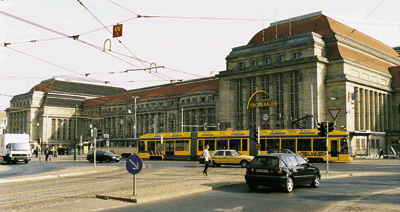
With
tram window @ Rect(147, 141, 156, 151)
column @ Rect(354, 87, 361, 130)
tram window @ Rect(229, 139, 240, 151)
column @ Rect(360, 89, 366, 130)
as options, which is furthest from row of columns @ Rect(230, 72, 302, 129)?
tram window @ Rect(229, 139, 240, 151)

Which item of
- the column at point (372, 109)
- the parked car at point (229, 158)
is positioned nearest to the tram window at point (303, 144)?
the parked car at point (229, 158)

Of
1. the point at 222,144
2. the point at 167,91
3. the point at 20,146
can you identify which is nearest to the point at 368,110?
the point at 222,144

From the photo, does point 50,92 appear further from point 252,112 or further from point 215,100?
point 252,112

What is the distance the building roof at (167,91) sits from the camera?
9419 cm

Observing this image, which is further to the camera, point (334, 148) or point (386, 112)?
point (386, 112)

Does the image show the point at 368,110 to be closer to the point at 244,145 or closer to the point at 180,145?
the point at 244,145

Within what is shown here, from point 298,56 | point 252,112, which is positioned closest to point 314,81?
point 298,56

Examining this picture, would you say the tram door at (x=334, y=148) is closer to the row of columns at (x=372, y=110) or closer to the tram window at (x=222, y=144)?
the tram window at (x=222, y=144)

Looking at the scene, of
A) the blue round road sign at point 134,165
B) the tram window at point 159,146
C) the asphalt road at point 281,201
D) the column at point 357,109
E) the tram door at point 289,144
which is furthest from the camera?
the column at point 357,109

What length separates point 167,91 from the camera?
106875 mm

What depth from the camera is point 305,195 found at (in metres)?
13.9

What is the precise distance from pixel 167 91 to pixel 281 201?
95.3 meters

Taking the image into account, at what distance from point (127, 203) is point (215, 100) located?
250ft

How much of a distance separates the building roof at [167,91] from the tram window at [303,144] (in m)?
51.6
